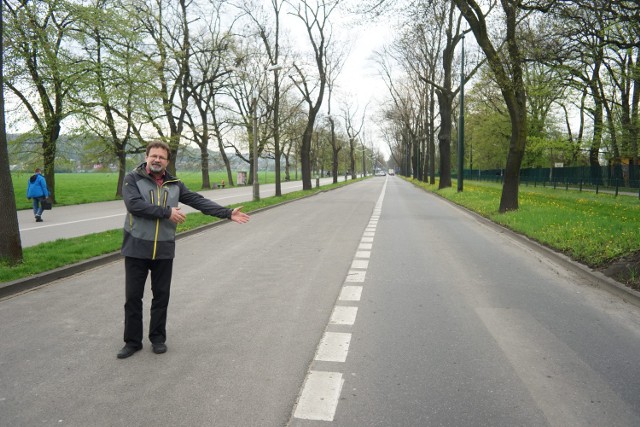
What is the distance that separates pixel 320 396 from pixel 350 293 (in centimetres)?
293

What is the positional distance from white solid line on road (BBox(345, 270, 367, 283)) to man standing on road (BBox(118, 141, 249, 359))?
10.7ft

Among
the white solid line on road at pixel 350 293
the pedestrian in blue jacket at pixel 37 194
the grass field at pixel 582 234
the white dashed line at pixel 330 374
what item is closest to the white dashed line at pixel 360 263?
the white dashed line at pixel 330 374

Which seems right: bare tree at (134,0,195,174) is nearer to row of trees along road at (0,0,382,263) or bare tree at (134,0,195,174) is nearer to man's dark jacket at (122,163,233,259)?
row of trees along road at (0,0,382,263)

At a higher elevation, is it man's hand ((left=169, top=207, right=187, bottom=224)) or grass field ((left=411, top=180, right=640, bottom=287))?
man's hand ((left=169, top=207, right=187, bottom=224))

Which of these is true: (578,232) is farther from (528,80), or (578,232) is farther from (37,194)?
(528,80)

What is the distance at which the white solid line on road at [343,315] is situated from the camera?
4.99 m

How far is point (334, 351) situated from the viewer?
13.7 ft

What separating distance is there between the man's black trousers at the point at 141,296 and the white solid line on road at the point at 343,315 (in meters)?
1.68

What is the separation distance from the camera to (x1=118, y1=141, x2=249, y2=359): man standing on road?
4051 mm

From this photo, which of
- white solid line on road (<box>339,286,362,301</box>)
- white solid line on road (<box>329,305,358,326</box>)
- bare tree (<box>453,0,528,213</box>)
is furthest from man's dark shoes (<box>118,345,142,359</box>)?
bare tree (<box>453,0,528,213</box>)

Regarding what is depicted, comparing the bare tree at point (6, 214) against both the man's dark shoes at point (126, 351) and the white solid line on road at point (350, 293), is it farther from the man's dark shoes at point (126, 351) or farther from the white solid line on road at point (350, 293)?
the white solid line on road at point (350, 293)

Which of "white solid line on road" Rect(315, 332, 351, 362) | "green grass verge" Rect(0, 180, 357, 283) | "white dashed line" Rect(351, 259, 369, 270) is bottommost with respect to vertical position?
"white solid line on road" Rect(315, 332, 351, 362)

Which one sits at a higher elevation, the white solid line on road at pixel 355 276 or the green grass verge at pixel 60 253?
the green grass verge at pixel 60 253

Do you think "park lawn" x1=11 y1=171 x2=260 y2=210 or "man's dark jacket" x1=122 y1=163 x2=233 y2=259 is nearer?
"man's dark jacket" x1=122 y1=163 x2=233 y2=259
